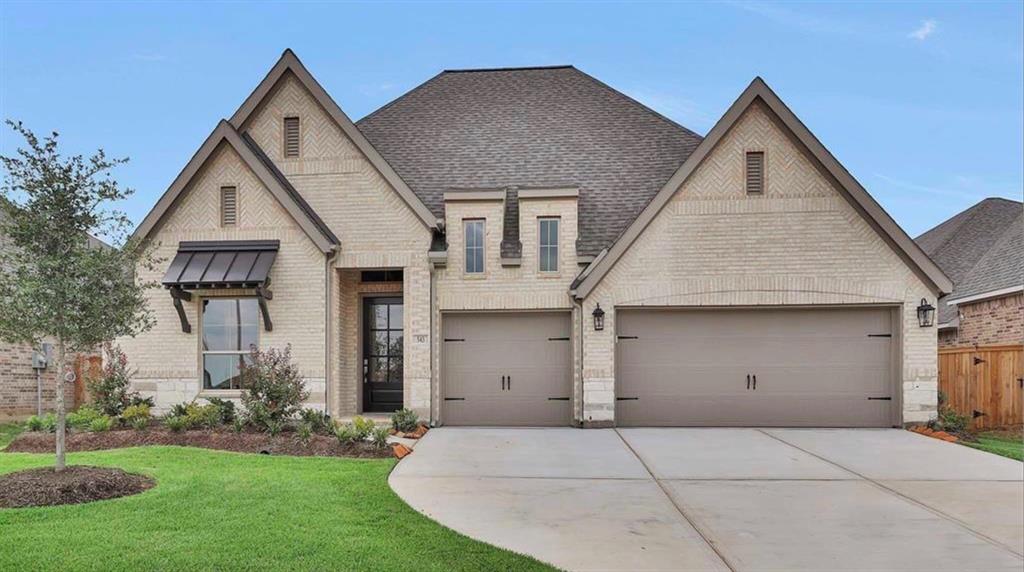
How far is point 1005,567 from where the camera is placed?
15.2 feet

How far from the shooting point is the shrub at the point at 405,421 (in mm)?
10703

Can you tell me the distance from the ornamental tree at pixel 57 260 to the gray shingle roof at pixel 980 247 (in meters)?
16.9

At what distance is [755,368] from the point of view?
11617 mm

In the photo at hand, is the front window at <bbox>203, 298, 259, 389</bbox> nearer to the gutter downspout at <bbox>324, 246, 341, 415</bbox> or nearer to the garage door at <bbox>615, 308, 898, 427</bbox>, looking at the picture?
the gutter downspout at <bbox>324, 246, 341, 415</bbox>

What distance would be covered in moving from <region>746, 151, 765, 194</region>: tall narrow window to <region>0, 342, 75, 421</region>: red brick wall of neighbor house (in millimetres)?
16056

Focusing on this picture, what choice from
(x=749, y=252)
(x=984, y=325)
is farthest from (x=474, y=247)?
(x=984, y=325)

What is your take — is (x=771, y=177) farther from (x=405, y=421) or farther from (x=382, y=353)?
(x=382, y=353)

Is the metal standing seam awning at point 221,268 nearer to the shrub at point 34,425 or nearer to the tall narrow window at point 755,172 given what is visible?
the shrub at point 34,425

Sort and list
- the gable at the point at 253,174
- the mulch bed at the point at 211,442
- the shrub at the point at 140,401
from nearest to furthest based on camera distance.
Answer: the mulch bed at the point at 211,442
the shrub at the point at 140,401
the gable at the point at 253,174

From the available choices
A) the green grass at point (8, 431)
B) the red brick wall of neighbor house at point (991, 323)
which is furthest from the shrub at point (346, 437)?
the red brick wall of neighbor house at point (991, 323)

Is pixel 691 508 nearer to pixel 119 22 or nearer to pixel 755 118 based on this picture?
pixel 755 118

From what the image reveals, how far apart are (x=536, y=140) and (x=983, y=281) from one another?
1229 cm

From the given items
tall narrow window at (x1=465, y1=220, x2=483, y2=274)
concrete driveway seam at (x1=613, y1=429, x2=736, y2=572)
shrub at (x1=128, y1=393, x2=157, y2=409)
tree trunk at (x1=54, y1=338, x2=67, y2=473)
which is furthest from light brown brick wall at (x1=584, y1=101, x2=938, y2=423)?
shrub at (x1=128, y1=393, x2=157, y2=409)

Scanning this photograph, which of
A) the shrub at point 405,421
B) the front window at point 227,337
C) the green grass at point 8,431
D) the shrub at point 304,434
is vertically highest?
the front window at point 227,337
